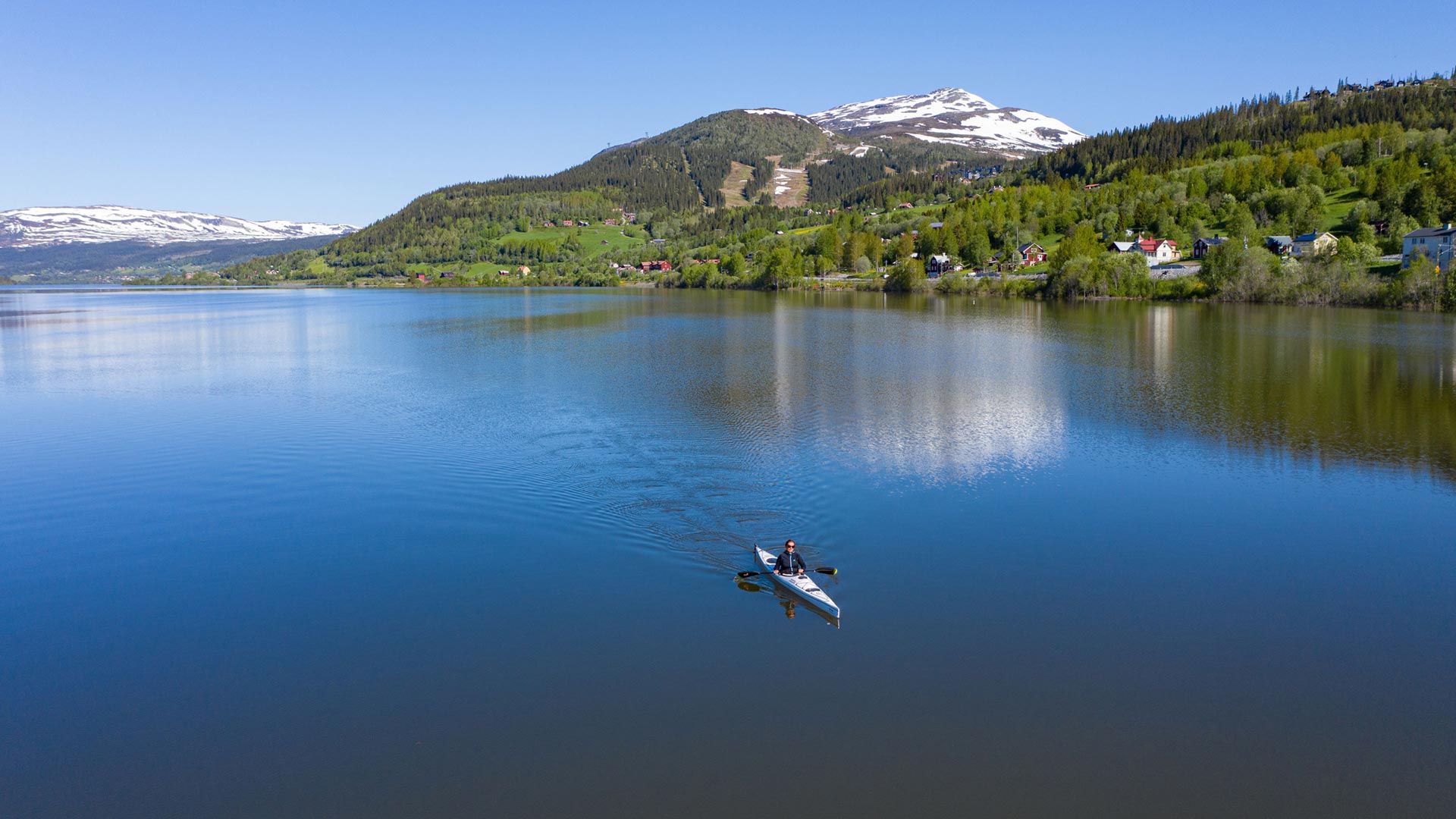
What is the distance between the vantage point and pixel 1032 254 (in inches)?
5802

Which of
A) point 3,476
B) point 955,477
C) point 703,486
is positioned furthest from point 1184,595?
point 3,476

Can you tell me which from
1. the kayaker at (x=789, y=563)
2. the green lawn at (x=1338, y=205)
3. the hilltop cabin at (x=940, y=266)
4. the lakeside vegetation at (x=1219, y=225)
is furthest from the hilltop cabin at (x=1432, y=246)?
the kayaker at (x=789, y=563)

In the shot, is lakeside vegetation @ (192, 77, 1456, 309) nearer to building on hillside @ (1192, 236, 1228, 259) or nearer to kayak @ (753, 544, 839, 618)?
building on hillside @ (1192, 236, 1228, 259)

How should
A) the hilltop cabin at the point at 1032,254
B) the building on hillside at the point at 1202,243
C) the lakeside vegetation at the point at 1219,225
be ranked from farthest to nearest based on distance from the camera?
1. the hilltop cabin at the point at 1032,254
2. the building on hillside at the point at 1202,243
3. the lakeside vegetation at the point at 1219,225

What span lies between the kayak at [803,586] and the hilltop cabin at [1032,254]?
465 feet

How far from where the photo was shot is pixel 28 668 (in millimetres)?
13516

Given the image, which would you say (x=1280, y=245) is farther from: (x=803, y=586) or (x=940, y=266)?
(x=803, y=586)

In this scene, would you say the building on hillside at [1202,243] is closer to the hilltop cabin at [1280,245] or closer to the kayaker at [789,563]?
the hilltop cabin at [1280,245]

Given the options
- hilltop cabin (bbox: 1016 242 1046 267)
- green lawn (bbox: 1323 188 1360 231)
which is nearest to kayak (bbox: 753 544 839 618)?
green lawn (bbox: 1323 188 1360 231)

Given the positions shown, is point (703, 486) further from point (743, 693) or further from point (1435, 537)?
point (1435, 537)

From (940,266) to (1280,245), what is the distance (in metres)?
55.3

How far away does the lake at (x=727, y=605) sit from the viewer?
10680mm

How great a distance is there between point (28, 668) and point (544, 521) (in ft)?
33.0

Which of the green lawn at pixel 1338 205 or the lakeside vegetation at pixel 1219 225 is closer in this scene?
the lakeside vegetation at pixel 1219 225
